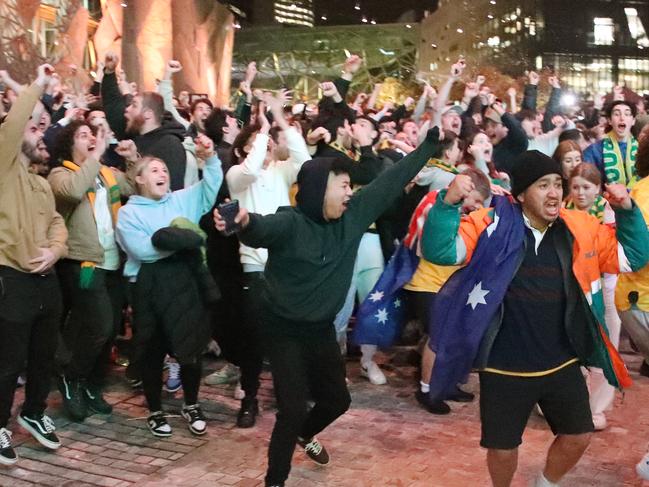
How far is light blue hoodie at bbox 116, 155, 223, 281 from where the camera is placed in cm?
543

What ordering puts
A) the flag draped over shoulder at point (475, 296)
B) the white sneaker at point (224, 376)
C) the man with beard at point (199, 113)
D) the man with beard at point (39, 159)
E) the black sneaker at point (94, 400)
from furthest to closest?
the man with beard at point (199, 113), the white sneaker at point (224, 376), the black sneaker at point (94, 400), the man with beard at point (39, 159), the flag draped over shoulder at point (475, 296)

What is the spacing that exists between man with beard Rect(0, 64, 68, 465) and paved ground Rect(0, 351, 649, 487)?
0.35 metres

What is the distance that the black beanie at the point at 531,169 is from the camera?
3788 millimetres

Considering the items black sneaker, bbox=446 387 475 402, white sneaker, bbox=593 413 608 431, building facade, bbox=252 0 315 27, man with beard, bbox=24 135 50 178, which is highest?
building facade, bbox=252 0 315 27

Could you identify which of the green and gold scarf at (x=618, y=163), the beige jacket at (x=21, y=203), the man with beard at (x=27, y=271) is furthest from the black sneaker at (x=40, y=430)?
the green and gold scarf at (x=618, y=163)

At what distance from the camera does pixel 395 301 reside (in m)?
6.22

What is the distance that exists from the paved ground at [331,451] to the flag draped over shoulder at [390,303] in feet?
1.92

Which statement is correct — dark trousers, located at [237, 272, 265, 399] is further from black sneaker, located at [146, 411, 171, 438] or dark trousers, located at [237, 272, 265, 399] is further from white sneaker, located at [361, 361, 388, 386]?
white sneaker, located at [361, 361, 388, 386]

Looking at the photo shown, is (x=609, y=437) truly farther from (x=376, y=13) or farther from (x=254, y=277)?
(x=376, y=13)

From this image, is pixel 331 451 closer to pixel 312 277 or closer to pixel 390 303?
pixel 390 303

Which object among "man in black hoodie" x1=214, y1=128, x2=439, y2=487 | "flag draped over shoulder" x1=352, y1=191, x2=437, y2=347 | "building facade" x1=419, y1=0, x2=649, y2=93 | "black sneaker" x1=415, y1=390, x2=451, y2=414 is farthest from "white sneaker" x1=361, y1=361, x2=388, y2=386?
"building facade" x1=419, y1=0, x2=649, y2=93

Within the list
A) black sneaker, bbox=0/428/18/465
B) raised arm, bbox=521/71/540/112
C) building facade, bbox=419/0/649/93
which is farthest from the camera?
building facade, bbox=419/0/649/93

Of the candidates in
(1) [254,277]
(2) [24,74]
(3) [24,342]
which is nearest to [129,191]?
(1) [254,277]

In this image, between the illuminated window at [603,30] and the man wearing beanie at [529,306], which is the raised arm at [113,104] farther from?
the illuminated window at [603,30]
